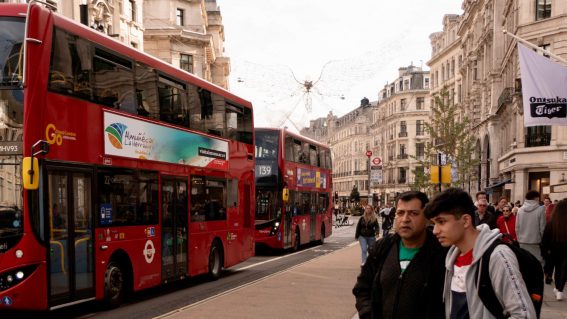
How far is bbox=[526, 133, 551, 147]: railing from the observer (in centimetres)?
3309

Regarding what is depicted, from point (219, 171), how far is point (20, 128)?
263 inches

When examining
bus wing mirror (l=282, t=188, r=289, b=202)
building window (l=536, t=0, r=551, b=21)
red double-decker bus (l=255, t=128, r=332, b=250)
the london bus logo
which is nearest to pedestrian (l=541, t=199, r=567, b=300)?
the london bus logo

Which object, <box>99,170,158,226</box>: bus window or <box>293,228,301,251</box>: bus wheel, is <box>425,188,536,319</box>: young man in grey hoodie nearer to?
<box>99,170,158,226</box>: bus window

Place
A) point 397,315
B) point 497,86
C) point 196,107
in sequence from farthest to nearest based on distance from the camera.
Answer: point 497,86 < point 196,107 < point 397,315

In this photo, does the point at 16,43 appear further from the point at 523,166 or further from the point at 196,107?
the point at 523,166

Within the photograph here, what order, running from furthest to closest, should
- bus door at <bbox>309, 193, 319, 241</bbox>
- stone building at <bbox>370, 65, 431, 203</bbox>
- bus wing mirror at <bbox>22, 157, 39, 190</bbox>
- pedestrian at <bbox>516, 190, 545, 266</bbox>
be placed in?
1. stone building at <bbox>370, 65, 431, 203</bbox>
2. bus door at <bbox>309, 193, 319, 241</bbox>
3. pedestrian at <bbox>516, 190, 545, 266</bbox>
4. bus wing mirror at <bbox>22, 157, 39, 190</bbox>

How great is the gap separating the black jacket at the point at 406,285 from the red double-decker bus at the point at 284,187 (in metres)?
16.8

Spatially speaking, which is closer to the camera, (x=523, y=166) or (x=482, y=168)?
(x=523, y=166)

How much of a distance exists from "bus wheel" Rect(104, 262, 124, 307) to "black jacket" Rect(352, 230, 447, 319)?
6.92m

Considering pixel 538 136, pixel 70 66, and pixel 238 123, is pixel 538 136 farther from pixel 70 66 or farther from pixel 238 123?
pixel 70 66

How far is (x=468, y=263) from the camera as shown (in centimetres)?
343

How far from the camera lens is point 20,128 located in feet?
27.2

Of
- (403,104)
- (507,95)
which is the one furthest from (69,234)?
(403,104)

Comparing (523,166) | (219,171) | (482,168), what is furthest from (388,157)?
(219,171)
